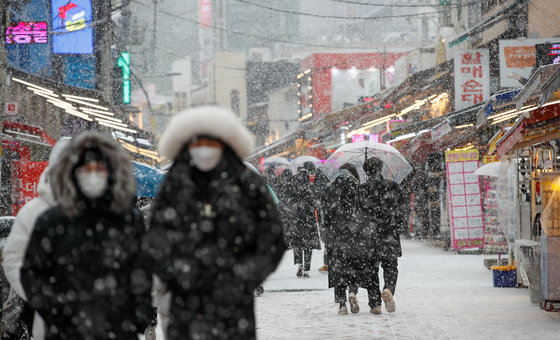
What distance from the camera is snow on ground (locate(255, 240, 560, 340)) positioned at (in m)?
8.72

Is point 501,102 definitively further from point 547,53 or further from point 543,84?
point 547,53

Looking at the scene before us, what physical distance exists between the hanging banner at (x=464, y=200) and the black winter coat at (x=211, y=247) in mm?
16577

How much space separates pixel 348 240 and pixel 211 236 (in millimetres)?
6257

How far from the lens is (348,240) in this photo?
10.1m

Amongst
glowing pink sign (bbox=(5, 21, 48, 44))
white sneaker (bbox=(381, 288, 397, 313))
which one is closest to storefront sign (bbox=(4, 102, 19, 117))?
glowing pink sign (bbox=(5, 21, 48, 44))

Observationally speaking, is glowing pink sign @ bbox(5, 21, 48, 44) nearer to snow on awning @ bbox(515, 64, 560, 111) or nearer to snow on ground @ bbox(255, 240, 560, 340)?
snow on ground @ bbox(255, 240, 560, 340)

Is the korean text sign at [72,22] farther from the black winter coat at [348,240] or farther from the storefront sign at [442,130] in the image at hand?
the black winter coat at [348,240]

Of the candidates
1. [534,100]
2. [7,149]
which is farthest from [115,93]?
[534,100]

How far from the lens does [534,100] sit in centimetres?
966

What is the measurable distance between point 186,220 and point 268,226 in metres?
0.38

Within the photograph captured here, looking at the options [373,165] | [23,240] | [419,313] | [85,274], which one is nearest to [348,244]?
[373,165]

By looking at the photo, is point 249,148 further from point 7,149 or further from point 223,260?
point 7,149

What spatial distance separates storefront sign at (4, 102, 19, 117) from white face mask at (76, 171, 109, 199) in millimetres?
13623

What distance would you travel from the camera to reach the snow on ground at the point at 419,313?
8719 millimetres
